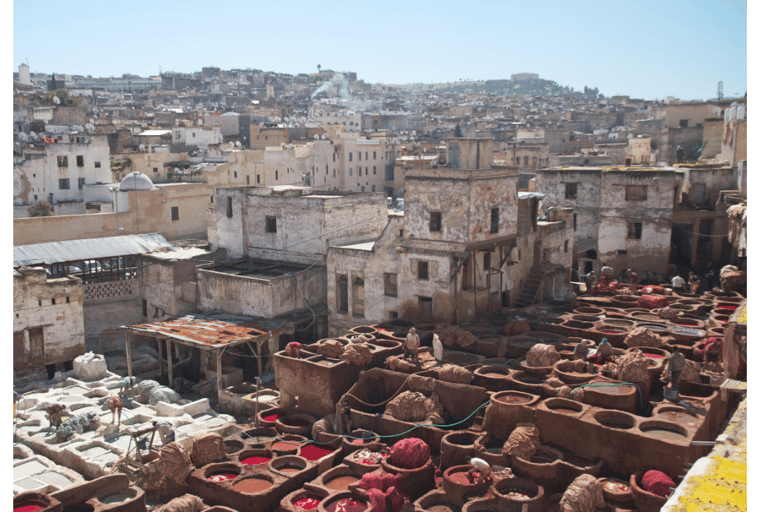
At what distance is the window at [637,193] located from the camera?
113 feet

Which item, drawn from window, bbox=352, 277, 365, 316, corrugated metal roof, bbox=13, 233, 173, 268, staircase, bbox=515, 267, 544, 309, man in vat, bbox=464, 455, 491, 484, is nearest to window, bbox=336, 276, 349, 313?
window, bbox=352, 277, 365, 316

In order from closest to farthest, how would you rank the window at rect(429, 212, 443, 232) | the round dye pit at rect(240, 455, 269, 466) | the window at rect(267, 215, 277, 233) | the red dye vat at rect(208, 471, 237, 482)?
the red dye vat at rect(208, 471, 237, 482) → the round dye pit at rect(240, 455, 269, 466) → the window at rect(429, 212, 443, 232) → the window at rect(267, 215, 277, 233)

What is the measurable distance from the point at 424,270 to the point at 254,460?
1038cm

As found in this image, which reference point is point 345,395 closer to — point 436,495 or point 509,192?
point 436,495

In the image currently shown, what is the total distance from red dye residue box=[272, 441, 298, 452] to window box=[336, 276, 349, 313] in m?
9.76

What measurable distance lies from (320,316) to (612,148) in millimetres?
43758

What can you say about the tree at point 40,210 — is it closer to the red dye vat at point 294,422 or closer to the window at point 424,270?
the window at point 424,270

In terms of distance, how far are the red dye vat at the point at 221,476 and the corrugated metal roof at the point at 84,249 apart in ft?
51.8

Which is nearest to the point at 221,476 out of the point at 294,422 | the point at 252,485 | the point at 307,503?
the point at 252,485

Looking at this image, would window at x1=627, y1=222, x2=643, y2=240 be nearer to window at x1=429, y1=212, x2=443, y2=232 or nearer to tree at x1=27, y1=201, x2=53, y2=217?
window at x1=429, y1=212, x2=443, y2=232

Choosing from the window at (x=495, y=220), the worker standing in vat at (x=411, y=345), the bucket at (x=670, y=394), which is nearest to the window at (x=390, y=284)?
the window at (x=495, y=220)

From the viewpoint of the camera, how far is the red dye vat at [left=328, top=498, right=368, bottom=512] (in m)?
15.6

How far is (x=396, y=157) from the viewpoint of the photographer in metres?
67.1

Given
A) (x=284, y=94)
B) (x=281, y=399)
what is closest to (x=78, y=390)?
(x=281, y=399)
